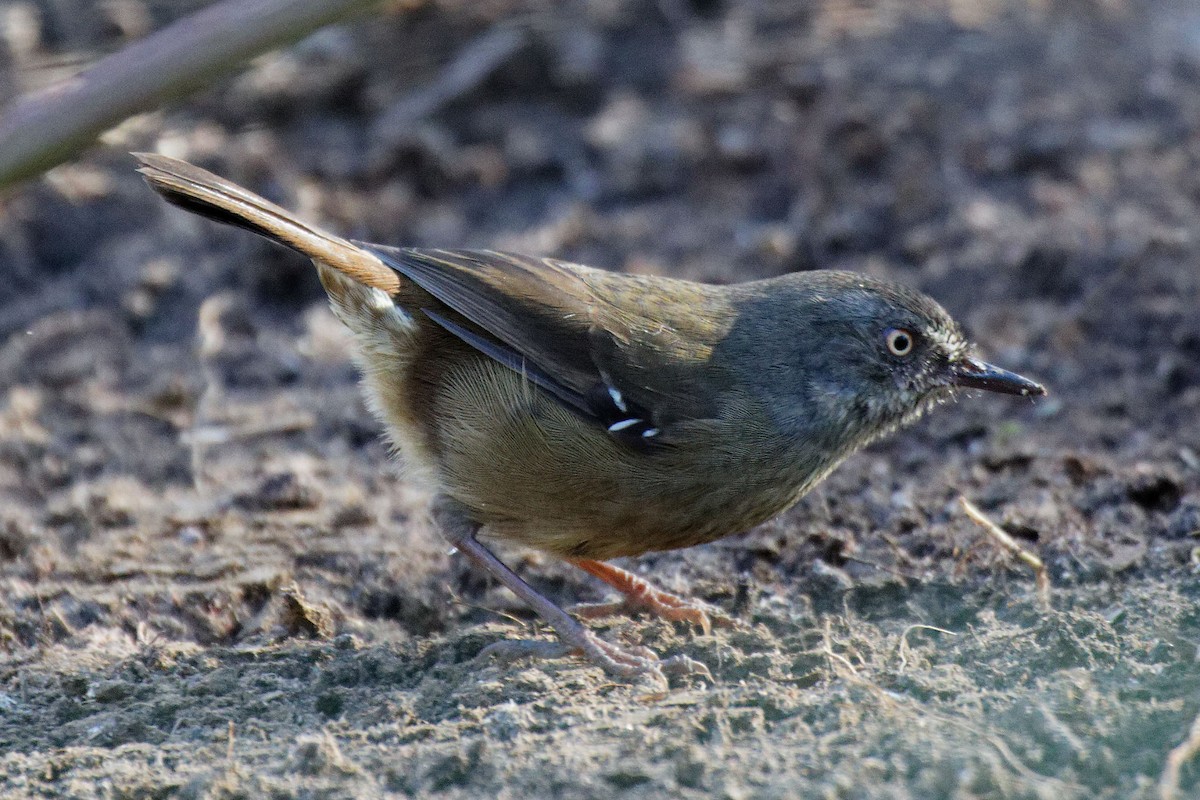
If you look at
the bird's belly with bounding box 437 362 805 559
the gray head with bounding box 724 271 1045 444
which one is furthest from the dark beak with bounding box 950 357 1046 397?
the bird's belly with bounding box 437 362 805 559

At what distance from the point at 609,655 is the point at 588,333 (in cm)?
110

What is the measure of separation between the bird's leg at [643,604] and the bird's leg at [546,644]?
290 millimetres

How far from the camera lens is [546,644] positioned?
4.38m

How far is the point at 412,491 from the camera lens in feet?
18.5

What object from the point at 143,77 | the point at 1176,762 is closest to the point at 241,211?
the point at 143,77

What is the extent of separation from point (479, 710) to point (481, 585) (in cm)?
117

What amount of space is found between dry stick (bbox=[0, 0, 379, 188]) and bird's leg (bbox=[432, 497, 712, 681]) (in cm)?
166

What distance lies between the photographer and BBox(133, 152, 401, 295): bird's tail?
14.3 ft

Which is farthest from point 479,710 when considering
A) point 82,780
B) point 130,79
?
point 130,79

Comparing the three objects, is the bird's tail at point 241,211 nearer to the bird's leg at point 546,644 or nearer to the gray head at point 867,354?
the bird's leg at point 546,644

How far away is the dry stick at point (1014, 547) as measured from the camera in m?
4.53

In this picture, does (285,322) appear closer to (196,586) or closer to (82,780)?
(196,586)

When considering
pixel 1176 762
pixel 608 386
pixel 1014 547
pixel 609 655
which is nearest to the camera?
pixel 1176 762

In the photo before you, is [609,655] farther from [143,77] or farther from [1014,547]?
[143,77]
